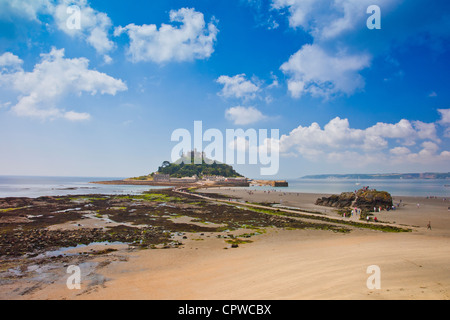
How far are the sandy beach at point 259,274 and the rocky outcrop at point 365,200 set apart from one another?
30192mm

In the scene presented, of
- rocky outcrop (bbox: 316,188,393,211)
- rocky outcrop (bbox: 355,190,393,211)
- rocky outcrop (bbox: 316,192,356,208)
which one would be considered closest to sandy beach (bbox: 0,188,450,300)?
rocky outcrop (bbox: 355,190,393,211)

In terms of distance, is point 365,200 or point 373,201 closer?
point 373,201

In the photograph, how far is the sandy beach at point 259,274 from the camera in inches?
336

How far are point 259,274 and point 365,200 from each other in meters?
41.7

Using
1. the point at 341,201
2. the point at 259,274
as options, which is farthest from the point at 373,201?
the point at 259,274

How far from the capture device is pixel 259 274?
10.8 metres

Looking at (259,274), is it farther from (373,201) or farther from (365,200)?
(373,201)

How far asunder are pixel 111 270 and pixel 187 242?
6.97 m

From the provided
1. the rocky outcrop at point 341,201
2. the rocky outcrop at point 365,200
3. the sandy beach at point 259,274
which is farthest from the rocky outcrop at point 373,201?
the sandy beach at point 259,274

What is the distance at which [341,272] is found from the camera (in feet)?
34.2

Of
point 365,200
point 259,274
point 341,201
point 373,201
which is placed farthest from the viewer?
point 341,201
